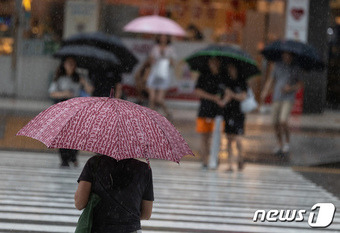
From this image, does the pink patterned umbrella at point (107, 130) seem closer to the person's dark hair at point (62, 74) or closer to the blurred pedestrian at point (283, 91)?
the person's dark hair at point (62, 74)

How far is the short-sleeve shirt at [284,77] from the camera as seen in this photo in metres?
14.2

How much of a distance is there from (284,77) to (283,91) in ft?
0.83

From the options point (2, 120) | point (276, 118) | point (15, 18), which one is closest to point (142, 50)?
point (15, 18)

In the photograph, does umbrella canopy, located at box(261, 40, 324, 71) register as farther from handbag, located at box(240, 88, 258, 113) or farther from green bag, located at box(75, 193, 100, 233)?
green bag, located at box(75, 193, 100, 233)

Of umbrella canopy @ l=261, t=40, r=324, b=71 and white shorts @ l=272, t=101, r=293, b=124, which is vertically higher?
umbrella canopy @ l=261, t=40, r=324, b=71

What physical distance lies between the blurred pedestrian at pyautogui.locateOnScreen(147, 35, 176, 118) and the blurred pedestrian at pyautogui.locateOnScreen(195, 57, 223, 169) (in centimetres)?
611

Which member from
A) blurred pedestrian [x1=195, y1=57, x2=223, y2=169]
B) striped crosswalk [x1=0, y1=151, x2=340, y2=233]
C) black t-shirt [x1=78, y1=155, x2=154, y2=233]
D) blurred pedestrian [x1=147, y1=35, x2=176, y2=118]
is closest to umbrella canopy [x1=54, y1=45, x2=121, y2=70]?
blurred pedestrian [x1=195, y1=57, x2=223, y2=169]

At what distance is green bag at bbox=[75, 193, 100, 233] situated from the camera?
4.41 meters

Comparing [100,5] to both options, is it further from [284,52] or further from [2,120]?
[284,52]

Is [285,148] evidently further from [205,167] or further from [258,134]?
[258,134]

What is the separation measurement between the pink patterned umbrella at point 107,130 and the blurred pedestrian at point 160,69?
1359cm

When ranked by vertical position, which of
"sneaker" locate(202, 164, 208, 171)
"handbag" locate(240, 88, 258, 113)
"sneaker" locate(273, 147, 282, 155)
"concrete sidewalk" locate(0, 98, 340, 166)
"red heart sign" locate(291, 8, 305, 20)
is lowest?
"concrete sidewalk" locate(0, 98, 340, 166)

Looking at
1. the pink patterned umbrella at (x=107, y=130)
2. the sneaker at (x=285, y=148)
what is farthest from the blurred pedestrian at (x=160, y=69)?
the pink patterned umbrella at (x=107, y=130)

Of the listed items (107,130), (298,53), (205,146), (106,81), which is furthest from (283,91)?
(107,130)
